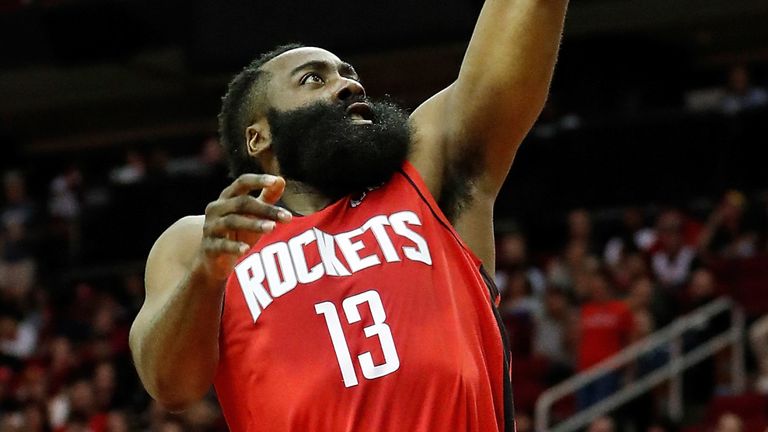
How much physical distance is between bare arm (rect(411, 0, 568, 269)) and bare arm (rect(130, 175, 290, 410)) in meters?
0.67

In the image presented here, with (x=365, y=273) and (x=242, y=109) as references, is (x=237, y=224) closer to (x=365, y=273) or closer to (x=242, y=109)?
(x=365, y=273)

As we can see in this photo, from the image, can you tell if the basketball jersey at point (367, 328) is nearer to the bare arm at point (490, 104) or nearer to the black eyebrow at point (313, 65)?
the bare arm at point (490, 104)

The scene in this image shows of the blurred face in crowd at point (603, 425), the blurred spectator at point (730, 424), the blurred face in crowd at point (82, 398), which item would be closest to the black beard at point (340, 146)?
the blurred spectator at point (730, 424)

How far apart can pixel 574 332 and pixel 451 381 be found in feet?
28.9

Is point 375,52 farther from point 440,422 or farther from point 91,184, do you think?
point 440,422

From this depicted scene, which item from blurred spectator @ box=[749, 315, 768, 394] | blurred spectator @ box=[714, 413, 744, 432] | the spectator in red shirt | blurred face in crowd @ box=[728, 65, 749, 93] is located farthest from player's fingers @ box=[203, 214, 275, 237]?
blurred face in crowd @ box=[728, 65, 749, 93]

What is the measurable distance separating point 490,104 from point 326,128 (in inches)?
17.5

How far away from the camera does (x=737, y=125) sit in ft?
45.8

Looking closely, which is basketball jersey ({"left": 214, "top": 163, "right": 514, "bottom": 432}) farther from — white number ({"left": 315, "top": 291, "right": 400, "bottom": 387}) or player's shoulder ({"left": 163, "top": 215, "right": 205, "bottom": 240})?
player's shoulder ({"left": 163, "top": 215, "right": 205, "bottom": 240})

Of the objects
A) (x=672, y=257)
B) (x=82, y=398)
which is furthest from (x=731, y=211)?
(x=82, y=398)

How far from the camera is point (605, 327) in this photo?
1142cm

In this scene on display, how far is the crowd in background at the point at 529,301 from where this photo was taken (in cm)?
1156

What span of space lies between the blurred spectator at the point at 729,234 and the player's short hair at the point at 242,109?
892 centimetres

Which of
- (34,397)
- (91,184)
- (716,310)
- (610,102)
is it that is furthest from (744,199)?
(91,184)
